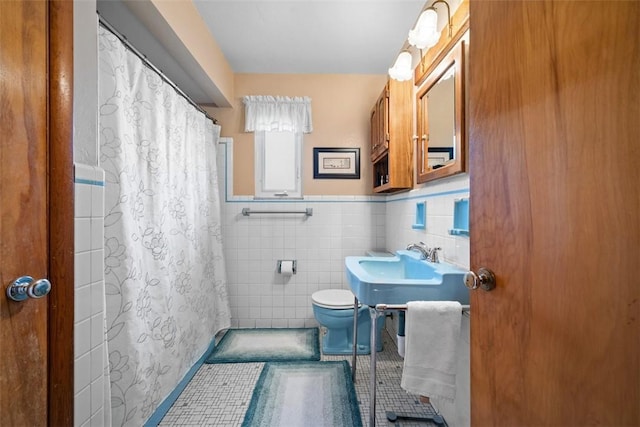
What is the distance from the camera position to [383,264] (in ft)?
5.04

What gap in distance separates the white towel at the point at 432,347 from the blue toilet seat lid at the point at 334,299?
843 mm

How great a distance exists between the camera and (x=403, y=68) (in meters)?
1.49

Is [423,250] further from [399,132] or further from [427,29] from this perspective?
[427,29]

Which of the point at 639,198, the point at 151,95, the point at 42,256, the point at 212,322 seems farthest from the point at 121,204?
the point at 639,198

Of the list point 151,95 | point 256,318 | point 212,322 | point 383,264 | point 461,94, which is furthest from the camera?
point 256,318

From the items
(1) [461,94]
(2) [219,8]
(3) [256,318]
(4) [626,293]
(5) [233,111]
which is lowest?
(3) [256,318]

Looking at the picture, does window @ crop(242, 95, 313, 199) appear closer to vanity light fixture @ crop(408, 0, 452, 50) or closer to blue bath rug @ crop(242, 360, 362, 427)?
vanity light fixture @ crop(408, 0, 452, 50)

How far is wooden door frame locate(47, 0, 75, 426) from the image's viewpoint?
2.22 ft

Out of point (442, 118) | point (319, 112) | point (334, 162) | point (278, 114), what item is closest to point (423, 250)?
point (442, 118)

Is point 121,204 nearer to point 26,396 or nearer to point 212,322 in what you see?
point 26,396

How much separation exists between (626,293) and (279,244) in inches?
83.5

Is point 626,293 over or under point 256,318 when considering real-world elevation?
over

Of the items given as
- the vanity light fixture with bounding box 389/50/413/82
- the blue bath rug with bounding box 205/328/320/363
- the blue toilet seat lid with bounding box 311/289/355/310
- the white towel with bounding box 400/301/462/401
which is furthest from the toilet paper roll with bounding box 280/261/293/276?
the vanity light fixture with bounding box 389/50/413/82

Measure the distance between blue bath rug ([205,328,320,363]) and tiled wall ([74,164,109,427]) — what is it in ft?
3.53
